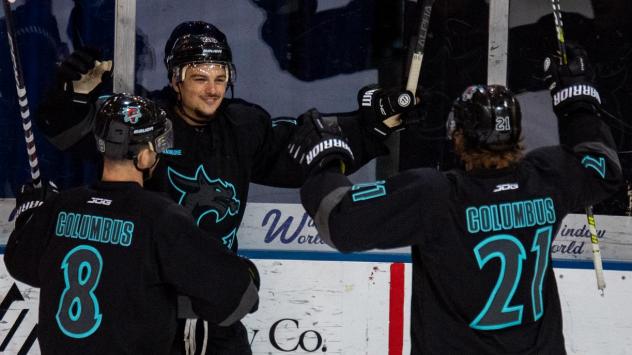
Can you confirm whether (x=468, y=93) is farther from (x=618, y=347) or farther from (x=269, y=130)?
(x=618, y=347)

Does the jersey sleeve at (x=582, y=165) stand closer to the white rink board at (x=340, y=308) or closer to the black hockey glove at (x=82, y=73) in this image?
the white rink board at (x=340, y=308)

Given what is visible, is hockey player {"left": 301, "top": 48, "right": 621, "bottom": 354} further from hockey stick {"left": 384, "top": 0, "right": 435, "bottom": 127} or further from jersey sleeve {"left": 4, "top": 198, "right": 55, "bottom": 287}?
jersey sleeve {"left": 4, "top": 198, "right": 55, "bottom": 287}

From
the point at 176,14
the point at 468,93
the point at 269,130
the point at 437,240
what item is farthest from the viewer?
the point at 176,14

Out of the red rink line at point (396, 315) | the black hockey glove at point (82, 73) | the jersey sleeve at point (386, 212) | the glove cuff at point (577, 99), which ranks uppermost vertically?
the black hockey glove at point (82, 73)

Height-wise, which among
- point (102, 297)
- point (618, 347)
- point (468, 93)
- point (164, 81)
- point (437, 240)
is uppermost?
point (164, 81)

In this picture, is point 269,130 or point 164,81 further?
point 164,81

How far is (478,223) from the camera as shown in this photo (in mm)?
2094

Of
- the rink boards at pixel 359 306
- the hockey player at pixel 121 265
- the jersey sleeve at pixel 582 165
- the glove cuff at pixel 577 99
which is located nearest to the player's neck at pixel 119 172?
the hockey player at pixel 121 265

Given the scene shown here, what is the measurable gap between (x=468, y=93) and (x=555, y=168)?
0.30m

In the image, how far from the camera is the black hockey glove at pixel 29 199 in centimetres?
246

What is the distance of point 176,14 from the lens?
147 inches

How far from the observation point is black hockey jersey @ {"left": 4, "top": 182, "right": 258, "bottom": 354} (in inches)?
83.3

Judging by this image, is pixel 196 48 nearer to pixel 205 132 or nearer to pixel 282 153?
pixel 205 132

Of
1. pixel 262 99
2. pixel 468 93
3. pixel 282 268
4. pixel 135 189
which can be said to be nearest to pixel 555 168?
pixel 468 93
